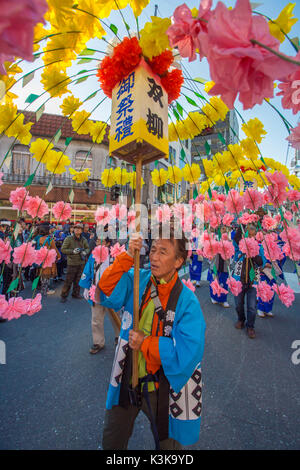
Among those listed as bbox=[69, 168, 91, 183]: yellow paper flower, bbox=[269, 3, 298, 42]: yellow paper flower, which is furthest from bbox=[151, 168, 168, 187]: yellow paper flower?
bbox=[269, 3, 298, 42]: yellow paper flower

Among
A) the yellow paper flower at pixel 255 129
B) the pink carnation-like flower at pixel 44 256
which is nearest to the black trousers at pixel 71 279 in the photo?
the pink carnation-like flower at pixel 44 256

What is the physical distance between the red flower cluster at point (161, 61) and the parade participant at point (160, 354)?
108 cm

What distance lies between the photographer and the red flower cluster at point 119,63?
1.26 m

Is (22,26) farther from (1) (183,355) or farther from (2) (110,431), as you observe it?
(2) (110,431)

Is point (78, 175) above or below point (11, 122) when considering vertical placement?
below

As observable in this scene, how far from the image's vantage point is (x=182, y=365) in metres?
1.20

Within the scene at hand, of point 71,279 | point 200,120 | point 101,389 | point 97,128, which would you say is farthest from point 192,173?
point 71,279

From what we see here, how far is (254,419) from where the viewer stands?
85.0 inches

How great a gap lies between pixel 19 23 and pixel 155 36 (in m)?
0.78

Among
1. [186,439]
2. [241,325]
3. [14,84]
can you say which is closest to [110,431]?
[186,439]

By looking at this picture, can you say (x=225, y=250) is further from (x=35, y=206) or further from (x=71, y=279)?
(x=71, y=279)

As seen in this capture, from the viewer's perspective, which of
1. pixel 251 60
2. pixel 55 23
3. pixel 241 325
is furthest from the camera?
pixel 241 325

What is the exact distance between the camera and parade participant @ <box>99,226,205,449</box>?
125cm
